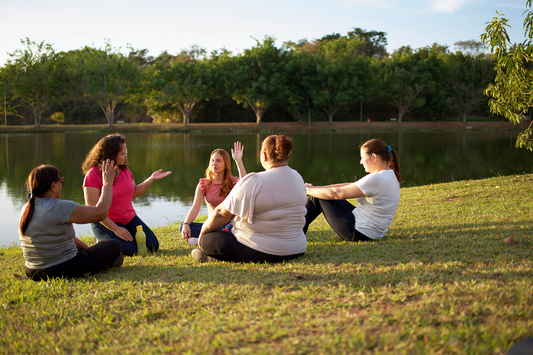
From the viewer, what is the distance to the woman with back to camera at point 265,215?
3691mm

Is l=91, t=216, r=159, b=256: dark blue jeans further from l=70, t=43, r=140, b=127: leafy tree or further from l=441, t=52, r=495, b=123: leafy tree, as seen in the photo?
l=441, t=52, r=495, b=123: leafy tree

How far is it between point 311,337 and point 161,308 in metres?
1.33

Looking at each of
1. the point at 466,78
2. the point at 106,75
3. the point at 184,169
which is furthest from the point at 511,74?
the point at 466,78

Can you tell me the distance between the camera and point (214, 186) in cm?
548

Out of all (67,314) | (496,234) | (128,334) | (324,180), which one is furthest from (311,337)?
(324,180)

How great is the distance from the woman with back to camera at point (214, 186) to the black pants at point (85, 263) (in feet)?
4.12

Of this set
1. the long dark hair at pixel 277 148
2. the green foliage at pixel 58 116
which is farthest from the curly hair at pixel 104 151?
the green foliage at pixel 58 116

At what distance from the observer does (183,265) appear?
434cm

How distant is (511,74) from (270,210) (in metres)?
6.04

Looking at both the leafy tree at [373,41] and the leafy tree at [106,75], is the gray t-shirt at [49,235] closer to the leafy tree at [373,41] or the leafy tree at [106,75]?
the leafy tree at [106,75]

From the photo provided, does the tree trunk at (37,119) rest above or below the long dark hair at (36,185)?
above

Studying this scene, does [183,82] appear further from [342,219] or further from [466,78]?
[342,219]

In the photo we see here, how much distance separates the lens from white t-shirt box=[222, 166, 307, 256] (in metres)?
3.68

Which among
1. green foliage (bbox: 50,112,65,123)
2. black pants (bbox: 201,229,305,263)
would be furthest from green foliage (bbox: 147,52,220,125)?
black pants (bbox: 201,229,305,263)
